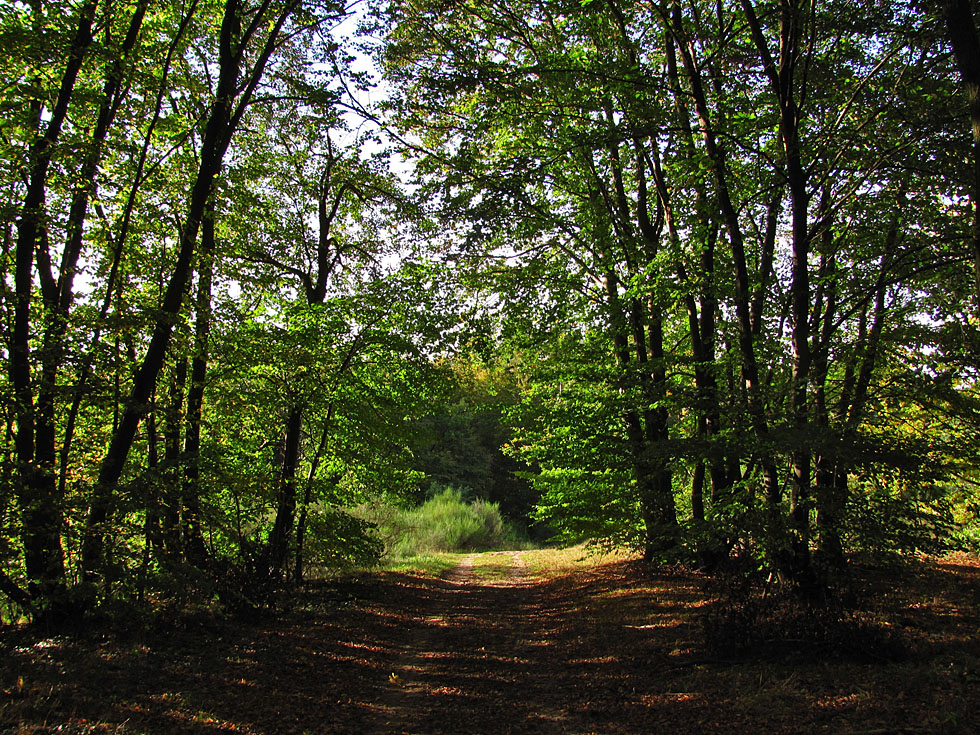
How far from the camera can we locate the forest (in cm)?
642

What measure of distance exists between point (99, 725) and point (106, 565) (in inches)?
77.5

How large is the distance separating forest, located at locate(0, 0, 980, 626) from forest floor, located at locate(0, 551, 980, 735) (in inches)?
30.9

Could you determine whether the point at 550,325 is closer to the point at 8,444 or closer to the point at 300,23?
the point at 300,23

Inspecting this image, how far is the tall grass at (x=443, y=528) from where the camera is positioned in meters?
20.3

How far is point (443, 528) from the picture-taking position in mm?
26922

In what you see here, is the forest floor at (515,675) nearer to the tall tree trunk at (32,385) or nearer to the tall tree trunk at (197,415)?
the tall tree trunk at (32,385)

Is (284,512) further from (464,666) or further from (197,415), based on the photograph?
(464,666)

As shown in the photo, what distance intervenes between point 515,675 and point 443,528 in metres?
20.7

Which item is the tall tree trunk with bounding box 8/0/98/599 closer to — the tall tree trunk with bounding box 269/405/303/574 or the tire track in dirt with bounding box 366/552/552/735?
the tall tree trunk with bounding box 269/405/303/574

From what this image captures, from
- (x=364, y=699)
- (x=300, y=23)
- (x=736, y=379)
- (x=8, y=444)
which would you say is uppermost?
(x=300, y=23)

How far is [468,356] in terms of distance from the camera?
1196cm

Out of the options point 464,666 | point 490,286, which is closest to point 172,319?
point 464,666

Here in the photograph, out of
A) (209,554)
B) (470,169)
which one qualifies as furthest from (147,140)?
(209,554)

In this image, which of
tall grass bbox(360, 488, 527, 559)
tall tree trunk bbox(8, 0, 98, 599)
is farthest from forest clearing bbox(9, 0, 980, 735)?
tall grass bbox(360, 488, 527, 559)
